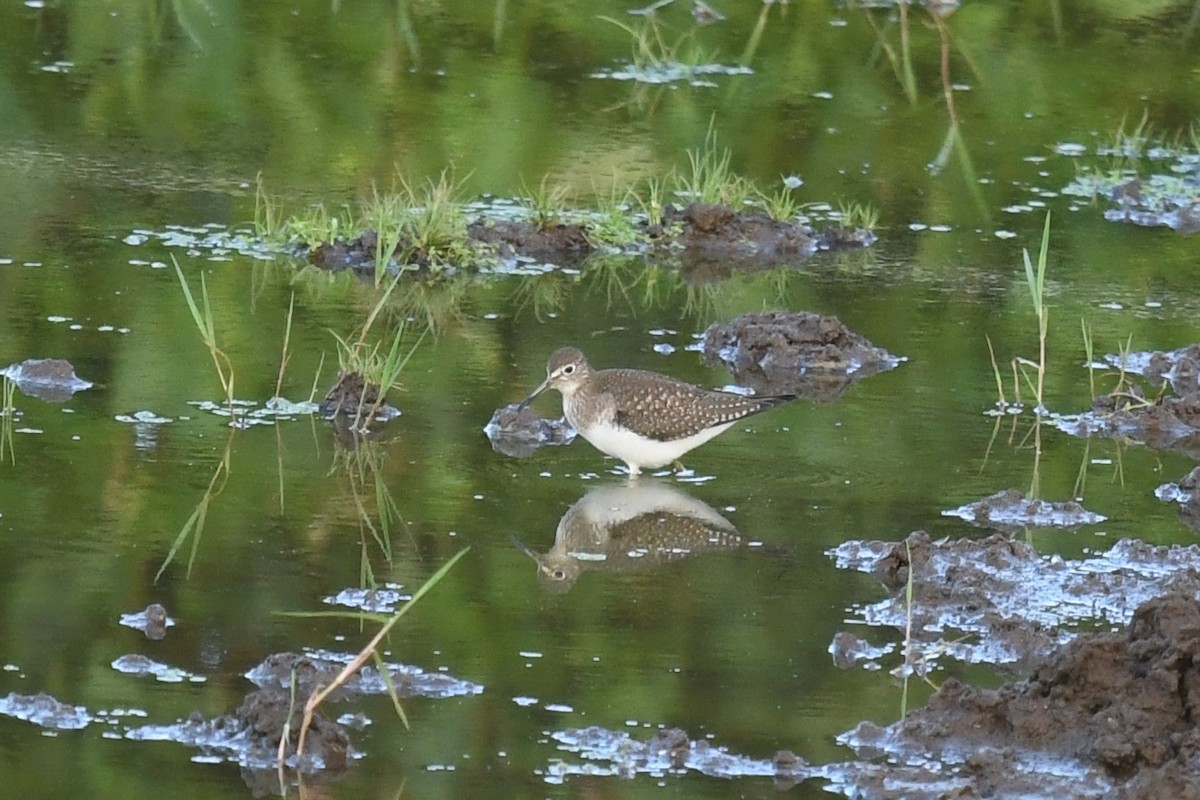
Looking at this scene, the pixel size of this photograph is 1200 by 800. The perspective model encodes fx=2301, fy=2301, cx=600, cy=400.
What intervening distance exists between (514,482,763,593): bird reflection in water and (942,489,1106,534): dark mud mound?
805 mm

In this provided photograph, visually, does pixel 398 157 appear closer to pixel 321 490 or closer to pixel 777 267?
pixel 777 267

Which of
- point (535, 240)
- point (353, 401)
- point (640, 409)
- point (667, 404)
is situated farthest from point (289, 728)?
point (535, 240)

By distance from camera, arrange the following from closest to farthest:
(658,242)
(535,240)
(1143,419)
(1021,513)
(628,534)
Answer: (628,534)
(1021,513)
(1143,419)
(535,240)
(658,242)

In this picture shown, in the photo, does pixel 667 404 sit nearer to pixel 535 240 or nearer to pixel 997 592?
pixel 997 592

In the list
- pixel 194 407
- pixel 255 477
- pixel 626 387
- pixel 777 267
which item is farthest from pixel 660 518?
pixel 777 267

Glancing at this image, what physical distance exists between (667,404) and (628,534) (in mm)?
711

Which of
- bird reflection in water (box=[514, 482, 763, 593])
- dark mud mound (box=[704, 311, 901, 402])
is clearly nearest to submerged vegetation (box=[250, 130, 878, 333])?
dark mud mound (box=[704, 311, 901, 402])

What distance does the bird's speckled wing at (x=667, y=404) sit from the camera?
768 cm

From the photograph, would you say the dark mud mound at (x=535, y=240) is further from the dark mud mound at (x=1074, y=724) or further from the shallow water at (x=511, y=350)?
the dark mud mound at (x=1074, y=724)

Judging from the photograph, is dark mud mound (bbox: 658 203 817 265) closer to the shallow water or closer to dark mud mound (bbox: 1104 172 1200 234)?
the shallow water

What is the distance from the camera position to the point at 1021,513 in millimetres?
7391

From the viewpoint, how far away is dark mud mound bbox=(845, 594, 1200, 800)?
533cm

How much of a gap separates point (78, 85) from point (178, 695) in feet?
25.4

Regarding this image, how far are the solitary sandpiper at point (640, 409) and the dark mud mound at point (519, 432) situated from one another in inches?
3.2
